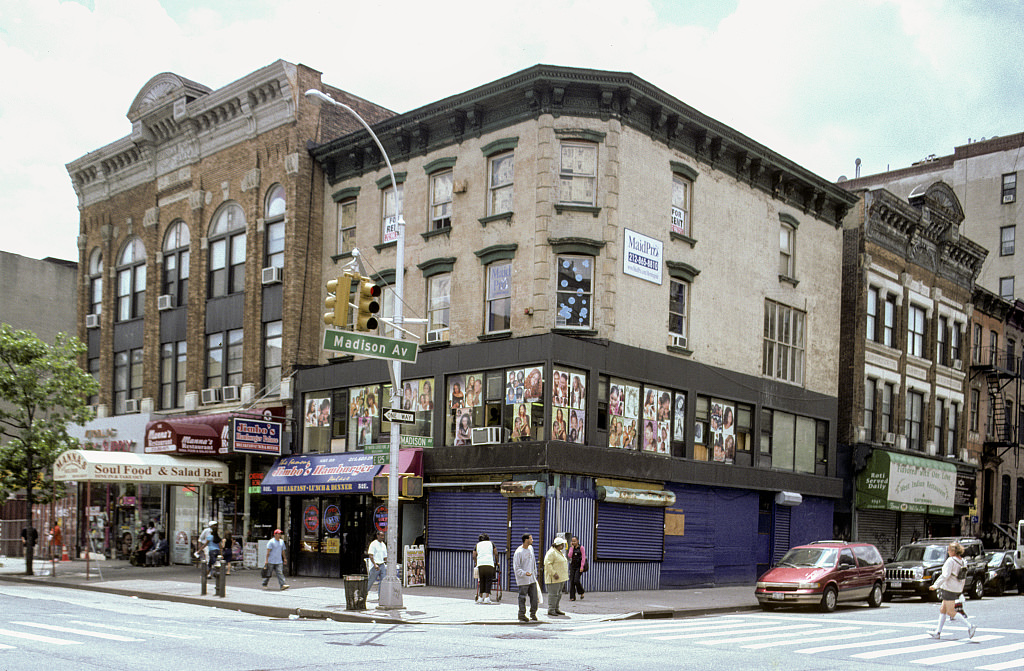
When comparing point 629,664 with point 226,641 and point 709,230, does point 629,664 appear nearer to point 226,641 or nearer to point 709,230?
point 226,641

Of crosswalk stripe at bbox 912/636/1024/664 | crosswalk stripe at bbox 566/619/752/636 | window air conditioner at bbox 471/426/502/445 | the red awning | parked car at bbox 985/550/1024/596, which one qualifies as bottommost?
parked car at bbox 985/550/1024/596

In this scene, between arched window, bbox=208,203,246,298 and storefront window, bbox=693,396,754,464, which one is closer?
storefront window, bbox=693,396,754,464

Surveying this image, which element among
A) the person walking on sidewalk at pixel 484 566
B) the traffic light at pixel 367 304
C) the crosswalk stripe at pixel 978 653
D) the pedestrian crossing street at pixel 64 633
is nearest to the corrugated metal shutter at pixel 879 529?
the person walking on sidewalk at pixel 484 566

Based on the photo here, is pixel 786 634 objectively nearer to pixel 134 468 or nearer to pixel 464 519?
pixel 464 519

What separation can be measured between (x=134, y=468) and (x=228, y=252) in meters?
8.34

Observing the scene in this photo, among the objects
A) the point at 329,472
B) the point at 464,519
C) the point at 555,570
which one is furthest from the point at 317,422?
the point at 555,570

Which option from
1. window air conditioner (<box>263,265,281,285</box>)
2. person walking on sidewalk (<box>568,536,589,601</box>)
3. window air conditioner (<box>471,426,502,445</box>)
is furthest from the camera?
window air conditioner (<box>263,265,281,285</box>)

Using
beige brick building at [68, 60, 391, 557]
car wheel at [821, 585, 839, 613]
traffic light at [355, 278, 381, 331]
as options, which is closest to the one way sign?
traffic light at [355, 278, 381, 331]

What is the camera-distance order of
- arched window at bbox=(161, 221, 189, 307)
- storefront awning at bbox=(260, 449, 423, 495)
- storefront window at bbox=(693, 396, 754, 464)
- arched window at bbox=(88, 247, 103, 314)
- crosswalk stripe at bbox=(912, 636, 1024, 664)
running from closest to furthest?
crosswalk stripe at bbox=(912, 636, 1024, 664)
storefront awning at bbox=(260, 449, 423, 495)
storefront window at bbox=(693, 396, 754, 464)
arched window at bbox=(161, 221, 189, 307)
arched window at bbox=(88, 247, 103, 314)

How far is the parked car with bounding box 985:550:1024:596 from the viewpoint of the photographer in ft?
99.2

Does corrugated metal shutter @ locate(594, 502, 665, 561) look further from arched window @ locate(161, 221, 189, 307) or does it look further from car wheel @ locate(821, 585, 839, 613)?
arched window @ locate(161, 221, 189, 307)

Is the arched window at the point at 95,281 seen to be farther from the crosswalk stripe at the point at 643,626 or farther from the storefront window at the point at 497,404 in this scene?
the crosswalk stripe at the point at 643,626

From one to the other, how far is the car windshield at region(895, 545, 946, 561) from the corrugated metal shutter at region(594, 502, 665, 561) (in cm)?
745

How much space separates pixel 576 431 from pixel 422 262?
23.3 ft
